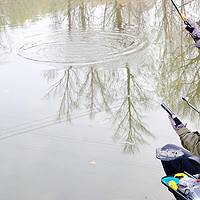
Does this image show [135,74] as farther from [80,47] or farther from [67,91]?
[80,47]

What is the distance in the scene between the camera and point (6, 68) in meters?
6.73

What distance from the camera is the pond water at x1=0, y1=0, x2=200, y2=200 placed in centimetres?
367

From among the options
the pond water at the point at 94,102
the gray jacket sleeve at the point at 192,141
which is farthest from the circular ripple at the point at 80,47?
the gray jacket sleeve at the point at 192,141

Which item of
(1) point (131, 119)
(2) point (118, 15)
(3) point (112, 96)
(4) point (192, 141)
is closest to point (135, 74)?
(3) point (112, 96)

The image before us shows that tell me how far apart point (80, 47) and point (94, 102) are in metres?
2.52

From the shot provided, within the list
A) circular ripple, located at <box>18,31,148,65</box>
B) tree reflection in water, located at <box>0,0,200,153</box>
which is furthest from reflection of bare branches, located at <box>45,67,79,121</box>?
circular ripple, located at <box>18,31,148,65</box>

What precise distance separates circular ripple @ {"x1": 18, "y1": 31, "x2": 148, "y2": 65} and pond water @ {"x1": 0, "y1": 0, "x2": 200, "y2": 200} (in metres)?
0.02

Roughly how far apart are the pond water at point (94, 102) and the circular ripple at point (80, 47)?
0.02 m

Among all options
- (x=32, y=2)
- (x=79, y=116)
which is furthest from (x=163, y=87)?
(x=32, y=2)

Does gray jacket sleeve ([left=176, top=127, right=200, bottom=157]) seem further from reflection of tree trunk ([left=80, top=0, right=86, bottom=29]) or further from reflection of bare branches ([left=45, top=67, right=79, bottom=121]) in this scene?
reflection of tree trunk ([left=80, top=0, right=86, bottom=29])

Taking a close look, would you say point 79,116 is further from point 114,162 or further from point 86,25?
point 86,25

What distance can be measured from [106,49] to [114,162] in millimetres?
3769

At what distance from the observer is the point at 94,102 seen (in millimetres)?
5258

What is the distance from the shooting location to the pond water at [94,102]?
3.67m
